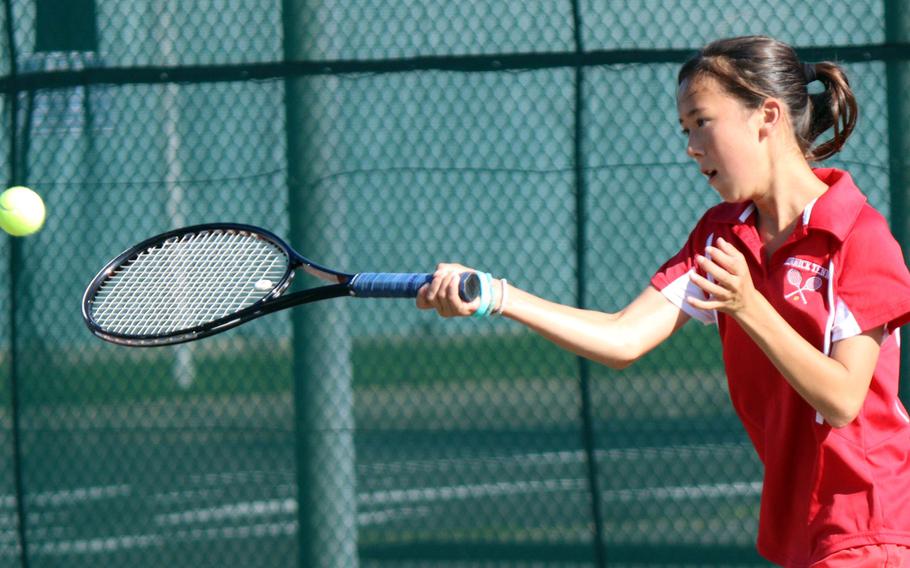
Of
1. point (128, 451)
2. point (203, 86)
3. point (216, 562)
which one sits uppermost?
point (203, 86)

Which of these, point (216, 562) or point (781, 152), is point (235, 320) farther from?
point (216, 562)

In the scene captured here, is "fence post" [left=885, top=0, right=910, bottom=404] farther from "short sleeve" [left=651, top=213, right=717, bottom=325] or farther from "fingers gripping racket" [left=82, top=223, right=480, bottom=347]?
"fingers gripping racket" [left=82, top=223, right=480, bottom=347]

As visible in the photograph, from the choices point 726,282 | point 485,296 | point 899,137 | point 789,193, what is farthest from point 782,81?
point 899,137

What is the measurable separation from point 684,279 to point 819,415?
14.6 inches

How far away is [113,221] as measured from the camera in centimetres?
423

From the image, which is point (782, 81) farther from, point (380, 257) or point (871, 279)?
point (380, 257)

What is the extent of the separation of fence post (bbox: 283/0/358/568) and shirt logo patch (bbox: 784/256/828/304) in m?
2.10

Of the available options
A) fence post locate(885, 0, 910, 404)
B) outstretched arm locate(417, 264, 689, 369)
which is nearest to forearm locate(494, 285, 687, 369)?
outstretched arm locate(417, 264, 689, 369)

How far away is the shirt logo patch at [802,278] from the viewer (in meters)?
1.99

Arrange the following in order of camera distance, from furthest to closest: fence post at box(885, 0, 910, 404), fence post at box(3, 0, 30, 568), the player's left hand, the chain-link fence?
fence post at box(3, 0, 30, 568), the chain-link fence, fence post at box(885, 0, 910, 404), the player's left hand

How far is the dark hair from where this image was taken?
2078 mm

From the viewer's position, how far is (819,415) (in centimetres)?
196

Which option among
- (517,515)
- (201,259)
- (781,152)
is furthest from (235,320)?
(517,515)

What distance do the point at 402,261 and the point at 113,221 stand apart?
1022 mm
